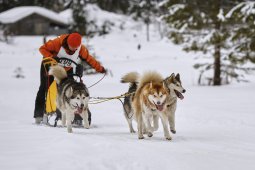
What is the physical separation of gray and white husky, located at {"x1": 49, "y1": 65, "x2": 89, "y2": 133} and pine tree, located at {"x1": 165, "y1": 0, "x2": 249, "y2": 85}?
369 inches

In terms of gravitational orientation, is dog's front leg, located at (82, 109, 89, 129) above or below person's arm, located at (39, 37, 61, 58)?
below

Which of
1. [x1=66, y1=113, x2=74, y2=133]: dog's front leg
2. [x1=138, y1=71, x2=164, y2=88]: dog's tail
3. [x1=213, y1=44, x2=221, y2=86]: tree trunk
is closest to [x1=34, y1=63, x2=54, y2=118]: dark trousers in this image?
[x1=66, y1=113, x2=74, y2=133]: dog's front leg

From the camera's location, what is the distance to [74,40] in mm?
6488

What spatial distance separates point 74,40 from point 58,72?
616 mm

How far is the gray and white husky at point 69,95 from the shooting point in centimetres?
585

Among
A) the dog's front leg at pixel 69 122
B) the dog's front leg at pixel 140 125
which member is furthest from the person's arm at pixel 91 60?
the dog's front leg at pixel 140 125

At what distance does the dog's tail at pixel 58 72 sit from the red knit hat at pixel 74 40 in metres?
0.47

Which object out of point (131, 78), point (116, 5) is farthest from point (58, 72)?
point (116, 5)

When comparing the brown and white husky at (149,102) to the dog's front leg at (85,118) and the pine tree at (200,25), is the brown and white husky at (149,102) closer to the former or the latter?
the dog's front leg at (85,118)

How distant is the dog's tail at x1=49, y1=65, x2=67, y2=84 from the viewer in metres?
6.34

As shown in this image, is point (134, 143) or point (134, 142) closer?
point (134, 143)

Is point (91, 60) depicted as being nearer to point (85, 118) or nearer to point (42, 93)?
point (42, 93)

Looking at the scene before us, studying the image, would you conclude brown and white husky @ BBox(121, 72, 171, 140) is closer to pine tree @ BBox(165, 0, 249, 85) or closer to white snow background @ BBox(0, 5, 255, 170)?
white snow background @ BBox(0, 5, 255, 170)

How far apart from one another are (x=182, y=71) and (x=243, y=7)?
1039cm
